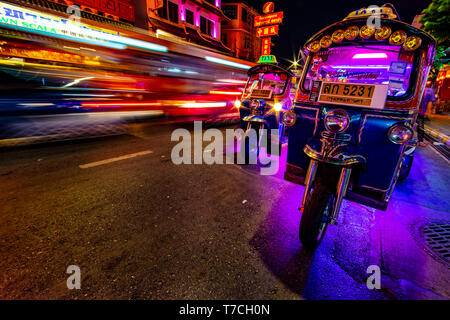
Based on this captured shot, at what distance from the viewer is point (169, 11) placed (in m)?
22.4

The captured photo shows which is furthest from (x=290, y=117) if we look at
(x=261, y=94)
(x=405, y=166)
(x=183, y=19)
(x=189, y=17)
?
(x=189, y=17)

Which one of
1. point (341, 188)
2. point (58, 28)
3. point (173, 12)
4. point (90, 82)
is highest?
point (173, 12)

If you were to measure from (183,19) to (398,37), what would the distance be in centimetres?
2783

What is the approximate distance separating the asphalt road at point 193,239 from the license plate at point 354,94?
1.76m

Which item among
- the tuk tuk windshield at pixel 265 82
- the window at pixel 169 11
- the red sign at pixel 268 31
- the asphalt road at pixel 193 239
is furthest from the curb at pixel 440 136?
the window at pixel 169 11

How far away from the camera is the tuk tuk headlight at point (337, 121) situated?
240 centimetres

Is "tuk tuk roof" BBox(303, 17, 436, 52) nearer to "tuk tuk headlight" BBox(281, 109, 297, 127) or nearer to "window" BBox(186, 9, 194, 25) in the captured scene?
"tuk tuk headlight" BBox(281, 109, 297, 127)

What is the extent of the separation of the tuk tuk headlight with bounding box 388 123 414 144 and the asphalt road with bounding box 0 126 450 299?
1333 mm

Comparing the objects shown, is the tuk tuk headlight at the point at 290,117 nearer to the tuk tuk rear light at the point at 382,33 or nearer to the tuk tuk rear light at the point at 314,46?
the tuk tuk rear light at the point at 314,46

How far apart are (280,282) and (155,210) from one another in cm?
206

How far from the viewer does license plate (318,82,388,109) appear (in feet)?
7.80

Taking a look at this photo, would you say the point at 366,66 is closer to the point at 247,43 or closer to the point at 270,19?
the point at 270,19
